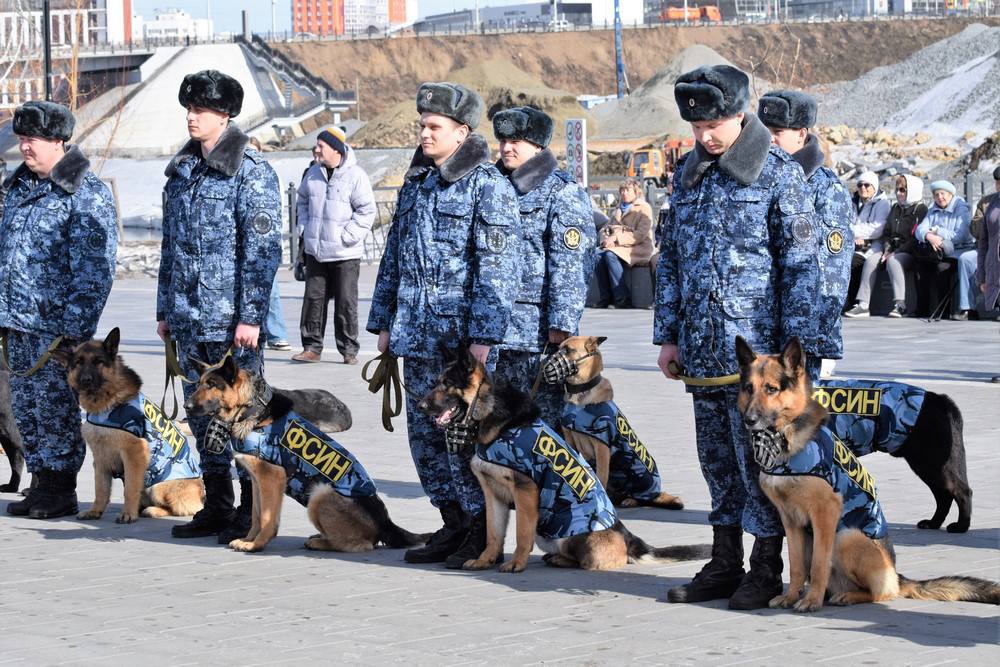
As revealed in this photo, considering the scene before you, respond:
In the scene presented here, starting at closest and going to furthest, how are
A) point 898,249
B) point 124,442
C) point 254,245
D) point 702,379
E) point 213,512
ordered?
point 702,379, point 254,245, point 213,512, point 124,442, point 898,249

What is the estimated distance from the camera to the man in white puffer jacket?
578 inches

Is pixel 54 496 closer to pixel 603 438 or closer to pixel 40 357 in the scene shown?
pixel 40 357

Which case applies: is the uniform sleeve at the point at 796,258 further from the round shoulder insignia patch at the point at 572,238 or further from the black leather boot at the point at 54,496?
the black leather boot at the point at 54,496

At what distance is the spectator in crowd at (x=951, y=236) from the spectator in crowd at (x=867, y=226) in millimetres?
729

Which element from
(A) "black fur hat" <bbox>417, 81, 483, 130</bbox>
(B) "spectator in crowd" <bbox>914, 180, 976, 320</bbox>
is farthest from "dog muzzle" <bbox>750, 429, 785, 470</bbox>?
(B) "spectator in crowd" <bbox>914, 180, 976, 320</bbox>

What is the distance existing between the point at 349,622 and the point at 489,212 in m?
1.95

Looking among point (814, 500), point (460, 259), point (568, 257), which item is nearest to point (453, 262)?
point (460, 259)

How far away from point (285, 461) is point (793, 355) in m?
2.54

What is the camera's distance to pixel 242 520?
7.45 meters

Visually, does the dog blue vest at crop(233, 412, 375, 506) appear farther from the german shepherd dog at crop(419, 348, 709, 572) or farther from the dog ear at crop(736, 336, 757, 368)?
the dog ear at crop(736, 336, 757, 368)

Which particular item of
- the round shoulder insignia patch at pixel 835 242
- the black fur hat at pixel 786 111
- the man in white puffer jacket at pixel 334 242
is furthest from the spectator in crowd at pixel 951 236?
the round shoulder insignia patch at pixel 835 242

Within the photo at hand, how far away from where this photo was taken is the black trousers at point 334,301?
575 inches

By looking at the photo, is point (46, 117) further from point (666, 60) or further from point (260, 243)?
point (666, 60)

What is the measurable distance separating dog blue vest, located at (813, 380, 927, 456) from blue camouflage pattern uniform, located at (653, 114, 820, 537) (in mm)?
1306
